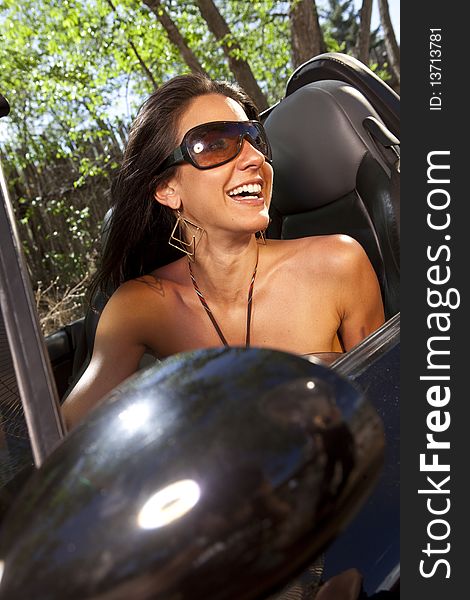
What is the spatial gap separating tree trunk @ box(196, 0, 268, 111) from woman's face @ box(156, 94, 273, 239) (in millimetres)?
5984

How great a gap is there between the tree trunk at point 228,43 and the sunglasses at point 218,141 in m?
6.10

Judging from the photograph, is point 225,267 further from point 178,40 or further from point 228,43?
point 178,40

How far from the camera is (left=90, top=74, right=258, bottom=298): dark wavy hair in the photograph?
2158 millimetres

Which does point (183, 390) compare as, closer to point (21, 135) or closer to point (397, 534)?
point (397, 534)

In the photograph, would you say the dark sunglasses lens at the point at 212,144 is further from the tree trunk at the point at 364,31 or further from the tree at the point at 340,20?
the tree at the point at 340,20

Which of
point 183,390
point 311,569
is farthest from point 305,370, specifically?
point 311,569

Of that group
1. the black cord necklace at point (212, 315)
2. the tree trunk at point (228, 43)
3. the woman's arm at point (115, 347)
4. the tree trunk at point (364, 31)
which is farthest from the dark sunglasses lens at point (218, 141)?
the tree trunk at point (364, 31)

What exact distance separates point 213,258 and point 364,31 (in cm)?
738

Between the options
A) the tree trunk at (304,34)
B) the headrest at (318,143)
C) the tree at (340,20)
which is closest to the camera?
the headrest at (318,143)

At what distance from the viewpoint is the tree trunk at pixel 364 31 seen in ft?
28.5

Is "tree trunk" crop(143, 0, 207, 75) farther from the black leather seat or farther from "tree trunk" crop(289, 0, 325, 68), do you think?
the black leather seat

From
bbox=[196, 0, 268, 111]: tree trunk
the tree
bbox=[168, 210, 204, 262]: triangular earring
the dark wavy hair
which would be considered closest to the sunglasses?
the dark wavy hair

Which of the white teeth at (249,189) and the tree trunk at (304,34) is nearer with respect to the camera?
the white teeth at (249,189)

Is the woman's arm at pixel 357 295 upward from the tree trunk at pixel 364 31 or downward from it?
downward
